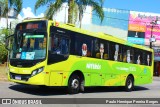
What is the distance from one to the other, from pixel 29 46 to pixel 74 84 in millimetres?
2864

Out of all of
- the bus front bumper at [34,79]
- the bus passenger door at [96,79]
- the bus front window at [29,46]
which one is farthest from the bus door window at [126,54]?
the bus front bumper at [34,79]

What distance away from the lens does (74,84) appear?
17.0 metres

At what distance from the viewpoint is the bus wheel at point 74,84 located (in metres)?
16.7

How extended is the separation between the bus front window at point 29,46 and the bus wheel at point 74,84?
7.30 feet

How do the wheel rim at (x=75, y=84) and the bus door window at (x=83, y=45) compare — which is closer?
the wheel rim at (x=75, y=84)

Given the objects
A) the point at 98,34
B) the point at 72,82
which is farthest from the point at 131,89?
the point at 72,82

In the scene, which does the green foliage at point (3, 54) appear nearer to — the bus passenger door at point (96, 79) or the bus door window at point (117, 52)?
the bus door window at point (117, 52)

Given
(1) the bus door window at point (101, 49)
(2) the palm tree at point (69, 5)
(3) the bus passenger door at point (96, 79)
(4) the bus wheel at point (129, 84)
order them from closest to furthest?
1. (3) the bus passenger door at point (96, 79)
2. (1) the bus door window at point (101, 49)
3. (4) the bus wheel at point (129, 84)
4. (2) the palm tree at point (69, 5)

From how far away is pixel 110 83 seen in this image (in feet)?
66.3

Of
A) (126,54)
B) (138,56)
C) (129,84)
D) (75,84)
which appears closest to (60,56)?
(75,84)

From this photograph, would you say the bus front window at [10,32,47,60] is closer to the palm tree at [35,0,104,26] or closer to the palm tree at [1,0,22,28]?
the palm tree at [35,0,104,26]

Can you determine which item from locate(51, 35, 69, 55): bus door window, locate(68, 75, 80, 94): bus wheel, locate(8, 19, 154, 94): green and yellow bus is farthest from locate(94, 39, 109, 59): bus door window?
locate(51, 35, 69, 55): bus door window

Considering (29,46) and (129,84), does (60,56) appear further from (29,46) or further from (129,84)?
(129,84)

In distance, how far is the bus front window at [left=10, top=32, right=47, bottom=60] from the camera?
15.4 metres
